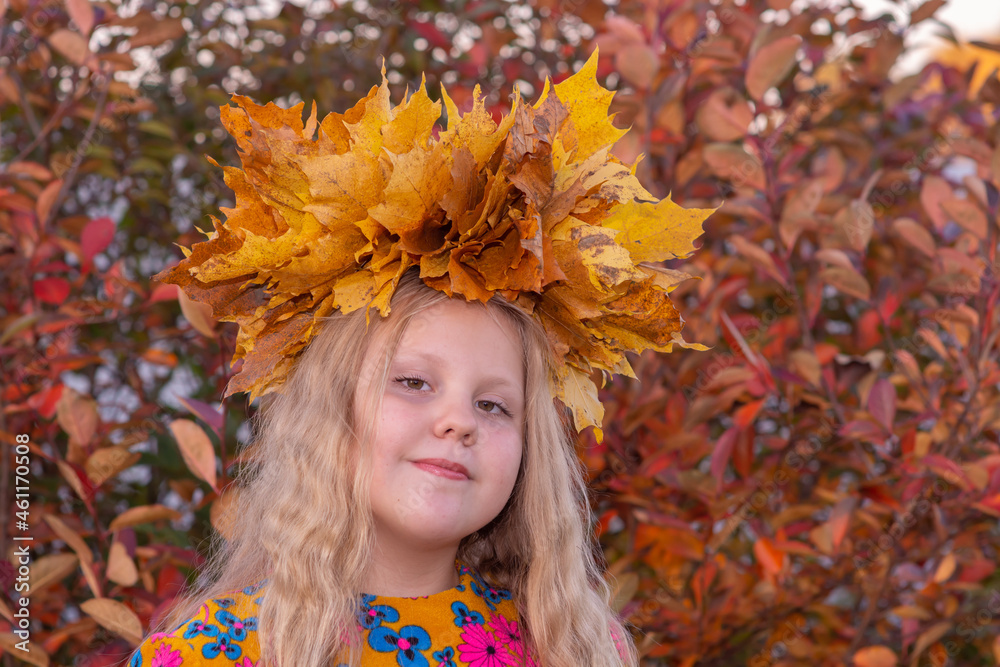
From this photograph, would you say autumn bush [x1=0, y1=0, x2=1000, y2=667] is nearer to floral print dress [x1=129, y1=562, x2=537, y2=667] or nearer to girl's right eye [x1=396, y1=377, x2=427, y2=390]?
floral print dress [x1=129, y1=562, x2=537, y2=667]

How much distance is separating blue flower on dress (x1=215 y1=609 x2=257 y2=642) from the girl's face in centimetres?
21

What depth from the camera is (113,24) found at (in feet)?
5.72

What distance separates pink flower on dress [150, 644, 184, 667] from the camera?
1214mm

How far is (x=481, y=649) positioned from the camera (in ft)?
4.42

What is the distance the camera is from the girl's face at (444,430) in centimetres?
122

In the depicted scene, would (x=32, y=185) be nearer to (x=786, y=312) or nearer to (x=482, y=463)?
(x=482, y=463)

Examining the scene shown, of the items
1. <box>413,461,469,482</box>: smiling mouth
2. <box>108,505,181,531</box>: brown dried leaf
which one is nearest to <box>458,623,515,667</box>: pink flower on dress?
<box>413,461,469,482</box>: smiling mouth

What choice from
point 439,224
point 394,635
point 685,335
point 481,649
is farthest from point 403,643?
point 685,335

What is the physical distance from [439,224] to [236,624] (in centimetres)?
58

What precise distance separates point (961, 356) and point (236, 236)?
125cm

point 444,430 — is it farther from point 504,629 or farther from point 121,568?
point 121,568

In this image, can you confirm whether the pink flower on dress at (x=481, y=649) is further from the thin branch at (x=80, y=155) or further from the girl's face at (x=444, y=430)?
the thin branch at (x=80, y=155)

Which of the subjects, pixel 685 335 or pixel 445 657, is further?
pixel 685 335

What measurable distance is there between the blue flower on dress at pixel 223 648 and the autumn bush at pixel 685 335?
0.75 feet
